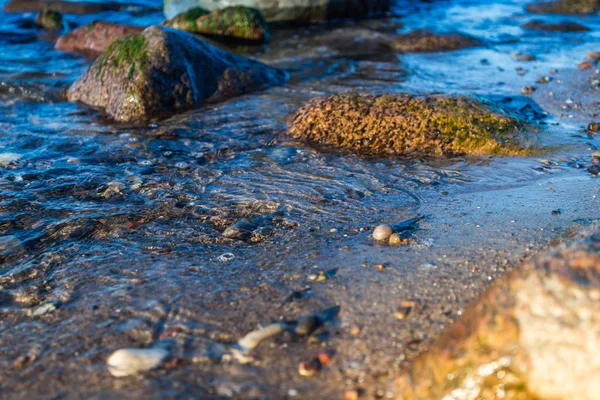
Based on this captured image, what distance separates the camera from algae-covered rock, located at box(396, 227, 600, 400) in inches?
77.2

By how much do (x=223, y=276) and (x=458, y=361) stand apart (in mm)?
1475

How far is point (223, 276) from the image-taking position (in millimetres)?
3225

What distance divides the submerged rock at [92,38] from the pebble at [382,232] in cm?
761

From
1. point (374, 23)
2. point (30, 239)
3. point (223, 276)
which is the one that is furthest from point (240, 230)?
point (374, 23)

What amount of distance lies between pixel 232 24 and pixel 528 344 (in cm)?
944

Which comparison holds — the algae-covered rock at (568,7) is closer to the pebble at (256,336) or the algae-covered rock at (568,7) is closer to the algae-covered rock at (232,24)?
the algae-covered rock at (232,24)

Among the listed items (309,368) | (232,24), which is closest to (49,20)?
(232,24)

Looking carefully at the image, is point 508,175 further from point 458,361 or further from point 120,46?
point 120,46

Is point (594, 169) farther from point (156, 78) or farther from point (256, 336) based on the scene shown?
point (156, 78)

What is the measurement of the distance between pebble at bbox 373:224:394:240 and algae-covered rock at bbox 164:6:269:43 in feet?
24.8

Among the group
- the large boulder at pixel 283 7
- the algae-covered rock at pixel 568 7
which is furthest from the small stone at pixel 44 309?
the algae-covered rock at pixel 568 7

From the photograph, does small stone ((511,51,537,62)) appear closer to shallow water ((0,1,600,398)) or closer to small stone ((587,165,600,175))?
shallow water ((0,1,600,398))

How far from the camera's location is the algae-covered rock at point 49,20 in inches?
469

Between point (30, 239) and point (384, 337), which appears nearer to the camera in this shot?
point (384, 337)
